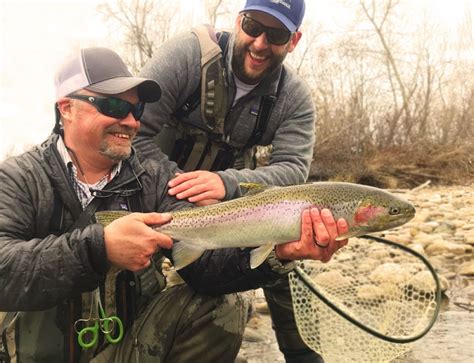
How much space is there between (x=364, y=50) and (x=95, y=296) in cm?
1981

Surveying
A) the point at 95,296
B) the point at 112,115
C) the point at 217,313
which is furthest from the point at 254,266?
the point at 112,115

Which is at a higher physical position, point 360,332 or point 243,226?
point 243,226

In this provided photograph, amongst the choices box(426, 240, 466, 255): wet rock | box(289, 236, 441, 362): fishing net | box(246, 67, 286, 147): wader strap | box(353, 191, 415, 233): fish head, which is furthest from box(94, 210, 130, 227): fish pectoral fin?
box(426, 240, 466, 255): wet rock

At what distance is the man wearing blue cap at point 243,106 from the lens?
11.2 ft

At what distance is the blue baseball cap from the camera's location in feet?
11.0

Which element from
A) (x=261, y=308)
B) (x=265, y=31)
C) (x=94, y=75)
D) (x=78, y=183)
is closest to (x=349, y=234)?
(x=78, y=183)

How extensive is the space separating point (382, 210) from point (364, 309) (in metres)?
1.26

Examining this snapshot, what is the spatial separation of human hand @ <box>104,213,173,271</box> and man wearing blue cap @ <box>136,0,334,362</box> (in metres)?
0.98

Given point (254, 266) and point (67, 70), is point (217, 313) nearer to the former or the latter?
point (254, 266)

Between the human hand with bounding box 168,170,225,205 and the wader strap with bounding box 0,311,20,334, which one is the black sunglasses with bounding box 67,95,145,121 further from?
the wader strap with bounding box 0,311,20,334

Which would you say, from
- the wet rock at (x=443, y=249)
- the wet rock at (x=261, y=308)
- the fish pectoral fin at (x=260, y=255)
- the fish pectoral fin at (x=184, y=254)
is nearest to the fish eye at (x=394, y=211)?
the fish pectoral fin at (x=260, y=255)

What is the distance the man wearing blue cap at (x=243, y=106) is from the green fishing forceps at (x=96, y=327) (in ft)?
3.23

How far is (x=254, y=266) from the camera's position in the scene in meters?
2.52

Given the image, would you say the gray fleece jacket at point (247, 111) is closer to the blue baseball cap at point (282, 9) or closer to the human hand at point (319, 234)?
the blue baseball cap at point (282, 9)
